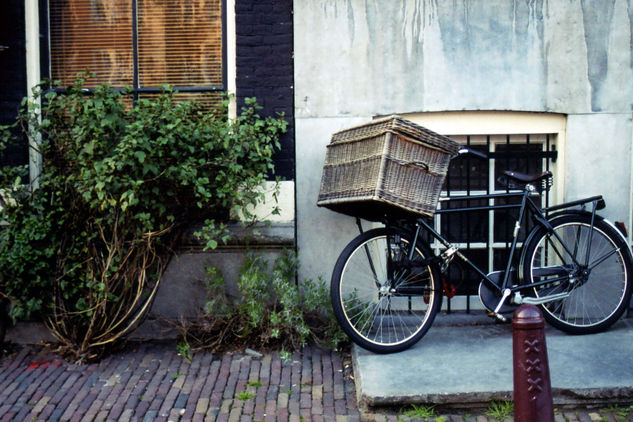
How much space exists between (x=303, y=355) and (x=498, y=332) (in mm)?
1543

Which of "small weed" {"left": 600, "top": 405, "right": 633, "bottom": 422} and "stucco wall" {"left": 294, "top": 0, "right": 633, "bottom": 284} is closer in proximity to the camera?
"small weed" {"left": 600, "top": 405, "right": 633, "bottom": 422}

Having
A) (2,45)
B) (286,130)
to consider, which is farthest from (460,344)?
(2,45)

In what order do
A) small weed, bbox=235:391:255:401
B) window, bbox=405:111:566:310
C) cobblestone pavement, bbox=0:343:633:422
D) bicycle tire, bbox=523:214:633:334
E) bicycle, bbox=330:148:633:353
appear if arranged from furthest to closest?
window, bbox=405:111:566:310, bicycle tire, bbox=523:214:633:334, bicycle, bbox=330:148:633:353, small weed, bbox=235:391:255:401, cobblestone pavement, bbox=0:343:633:422

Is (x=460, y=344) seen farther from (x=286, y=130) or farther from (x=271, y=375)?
(x=286, y=130)

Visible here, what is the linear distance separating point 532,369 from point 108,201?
124 inches

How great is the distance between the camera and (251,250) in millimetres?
5426

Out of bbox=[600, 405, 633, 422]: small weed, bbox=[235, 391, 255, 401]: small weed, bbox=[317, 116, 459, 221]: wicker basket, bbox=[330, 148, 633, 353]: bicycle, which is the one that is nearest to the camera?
bbox=[600, 405, 633, 422]: small weed

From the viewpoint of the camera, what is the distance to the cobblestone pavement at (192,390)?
397cm

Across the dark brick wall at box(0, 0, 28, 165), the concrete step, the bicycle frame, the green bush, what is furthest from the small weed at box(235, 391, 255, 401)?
the dark brick wall at box(0, 0, 28, 165)

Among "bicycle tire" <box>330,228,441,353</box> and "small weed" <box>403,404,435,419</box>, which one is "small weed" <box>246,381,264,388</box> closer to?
"bicycle tire" <box>330,228,441,353</box>

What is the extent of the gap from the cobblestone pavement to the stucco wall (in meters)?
2.13

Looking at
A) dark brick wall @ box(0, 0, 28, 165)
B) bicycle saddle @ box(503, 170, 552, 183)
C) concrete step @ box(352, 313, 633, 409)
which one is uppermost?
dark brick wall @ box(0, 0, 28, 165)

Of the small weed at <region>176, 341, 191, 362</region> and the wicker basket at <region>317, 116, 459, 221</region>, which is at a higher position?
the wicker basket at <region>317, 116, 459, 221</region>

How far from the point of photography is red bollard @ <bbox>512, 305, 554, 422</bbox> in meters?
2.67
